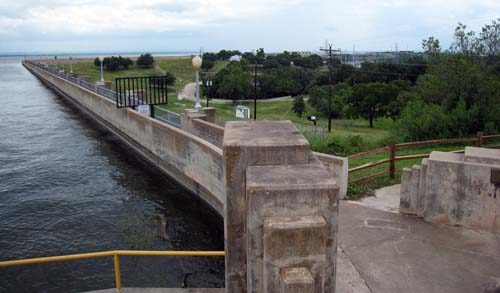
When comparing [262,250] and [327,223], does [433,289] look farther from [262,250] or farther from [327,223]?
[262,250]

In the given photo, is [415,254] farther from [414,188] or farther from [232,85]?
[232,85]

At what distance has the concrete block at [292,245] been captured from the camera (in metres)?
4.29

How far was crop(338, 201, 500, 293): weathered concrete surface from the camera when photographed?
6316 millimetres

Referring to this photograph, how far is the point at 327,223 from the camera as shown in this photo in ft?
15.0

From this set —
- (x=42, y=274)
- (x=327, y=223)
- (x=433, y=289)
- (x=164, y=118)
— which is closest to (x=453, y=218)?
(x=433, y=289)

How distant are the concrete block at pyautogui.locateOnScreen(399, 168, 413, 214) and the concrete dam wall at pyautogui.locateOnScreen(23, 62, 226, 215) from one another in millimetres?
6979

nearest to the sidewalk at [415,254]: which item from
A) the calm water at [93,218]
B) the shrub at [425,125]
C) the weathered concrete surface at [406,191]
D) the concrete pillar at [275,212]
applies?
the weathered concrete surface at [406,191]

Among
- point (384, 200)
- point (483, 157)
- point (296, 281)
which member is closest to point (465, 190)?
point (483, 157)

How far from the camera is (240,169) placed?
204 inches

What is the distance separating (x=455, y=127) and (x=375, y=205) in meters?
10.7

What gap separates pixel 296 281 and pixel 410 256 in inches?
149

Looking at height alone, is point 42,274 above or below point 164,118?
below

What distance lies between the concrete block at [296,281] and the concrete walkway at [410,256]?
2.25 metres

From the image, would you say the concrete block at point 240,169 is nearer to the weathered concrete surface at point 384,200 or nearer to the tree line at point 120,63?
the weathered concrete surface at point 384,200
